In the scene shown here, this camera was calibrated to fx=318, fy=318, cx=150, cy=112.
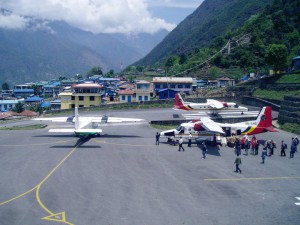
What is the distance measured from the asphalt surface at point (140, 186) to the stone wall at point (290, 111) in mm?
13682

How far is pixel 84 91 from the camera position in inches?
2852

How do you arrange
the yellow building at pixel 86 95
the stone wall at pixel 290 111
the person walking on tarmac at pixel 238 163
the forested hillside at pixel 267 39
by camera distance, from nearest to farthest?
the person walking on tarmac at pixel 238 163 → the stone wall at pixel 290 111 → the yellow building at pixel 86 95 → the forested hillside at pixel 267 39

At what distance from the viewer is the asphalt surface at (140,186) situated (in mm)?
16406

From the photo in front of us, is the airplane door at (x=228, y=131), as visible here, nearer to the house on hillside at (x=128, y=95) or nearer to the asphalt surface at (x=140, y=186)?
the asphalt surface at (x=140, y=186)

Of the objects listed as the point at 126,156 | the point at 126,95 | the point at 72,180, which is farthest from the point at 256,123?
the point at 126,95

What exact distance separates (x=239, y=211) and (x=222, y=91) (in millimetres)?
55137

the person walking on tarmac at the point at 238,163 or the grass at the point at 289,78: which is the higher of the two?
the grass at the point at 289,78

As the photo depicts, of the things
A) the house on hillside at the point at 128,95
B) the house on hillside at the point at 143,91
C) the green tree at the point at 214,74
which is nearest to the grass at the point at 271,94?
the house on hillside at the point at 143,91


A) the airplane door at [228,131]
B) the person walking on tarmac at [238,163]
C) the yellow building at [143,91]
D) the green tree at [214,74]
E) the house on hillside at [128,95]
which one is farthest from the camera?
the green tree at [214,74]

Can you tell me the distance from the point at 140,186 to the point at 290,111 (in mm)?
28282

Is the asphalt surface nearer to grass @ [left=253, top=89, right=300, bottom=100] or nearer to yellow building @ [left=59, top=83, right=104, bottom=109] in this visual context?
grass @ [left=253, top=89, right=300, bottom=100]

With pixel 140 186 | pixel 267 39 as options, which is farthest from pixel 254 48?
pixel 140 186

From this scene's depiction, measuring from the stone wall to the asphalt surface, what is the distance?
44.9 ft

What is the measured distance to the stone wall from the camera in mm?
39531
